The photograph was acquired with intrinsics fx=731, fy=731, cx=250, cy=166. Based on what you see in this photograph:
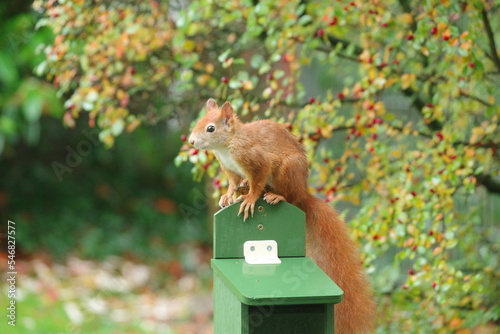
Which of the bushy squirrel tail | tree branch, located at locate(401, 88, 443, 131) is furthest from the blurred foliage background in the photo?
the bushy squirrel tail

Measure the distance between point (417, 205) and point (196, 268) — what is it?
3.85m

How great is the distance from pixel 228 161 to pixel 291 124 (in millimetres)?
806

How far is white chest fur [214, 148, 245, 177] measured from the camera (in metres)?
1.91

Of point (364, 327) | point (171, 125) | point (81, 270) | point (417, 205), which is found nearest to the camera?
point (364, 327)

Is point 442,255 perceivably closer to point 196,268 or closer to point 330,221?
point 330,221

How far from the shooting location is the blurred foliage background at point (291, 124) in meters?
2.59

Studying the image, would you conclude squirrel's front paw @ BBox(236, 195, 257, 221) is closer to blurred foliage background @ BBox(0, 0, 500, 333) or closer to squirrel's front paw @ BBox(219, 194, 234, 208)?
squirrel's front paw @ BBox(219, 194, 234, 208)

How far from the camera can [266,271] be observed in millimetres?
1679

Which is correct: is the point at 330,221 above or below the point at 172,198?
above

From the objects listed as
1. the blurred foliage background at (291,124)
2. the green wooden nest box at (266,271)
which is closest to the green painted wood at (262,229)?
the green wooden nest box at (266,271)

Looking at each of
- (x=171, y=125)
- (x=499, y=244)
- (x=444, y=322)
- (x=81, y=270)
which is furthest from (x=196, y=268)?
(x=444, y=322)

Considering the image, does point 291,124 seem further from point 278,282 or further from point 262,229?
point 278,282

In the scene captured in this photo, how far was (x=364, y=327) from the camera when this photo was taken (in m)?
1.88

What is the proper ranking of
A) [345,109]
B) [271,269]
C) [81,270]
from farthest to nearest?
[81,270]
[345,109]
[271,269]
